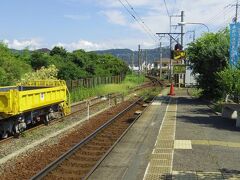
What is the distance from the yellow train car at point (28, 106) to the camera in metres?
16.4

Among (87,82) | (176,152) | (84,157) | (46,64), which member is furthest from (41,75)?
(176,152)

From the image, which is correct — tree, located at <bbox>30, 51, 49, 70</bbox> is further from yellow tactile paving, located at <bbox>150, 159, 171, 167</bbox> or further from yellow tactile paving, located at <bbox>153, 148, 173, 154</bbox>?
yellow tactile paving, located at <bbox>150, 159, 171, 167</bbox>

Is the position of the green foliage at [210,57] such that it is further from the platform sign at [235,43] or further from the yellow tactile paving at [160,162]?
the yellow tactile paving at [160,162]

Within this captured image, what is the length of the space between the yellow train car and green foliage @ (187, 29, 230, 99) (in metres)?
13.2

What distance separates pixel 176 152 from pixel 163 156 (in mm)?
769

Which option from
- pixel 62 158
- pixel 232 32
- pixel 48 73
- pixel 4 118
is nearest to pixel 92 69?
pixel 48 73

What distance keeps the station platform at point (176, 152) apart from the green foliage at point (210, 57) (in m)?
11.9

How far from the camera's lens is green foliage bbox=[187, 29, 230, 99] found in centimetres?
3325

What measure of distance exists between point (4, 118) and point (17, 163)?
160 inches

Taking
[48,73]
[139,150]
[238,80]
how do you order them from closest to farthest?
[139,150]
[238,80]
[48,73]

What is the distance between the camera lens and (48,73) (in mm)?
35656

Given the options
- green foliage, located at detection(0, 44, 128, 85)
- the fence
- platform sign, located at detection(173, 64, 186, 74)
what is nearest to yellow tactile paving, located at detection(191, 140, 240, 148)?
green foliage, located at detection(0, 44, 128, 85)

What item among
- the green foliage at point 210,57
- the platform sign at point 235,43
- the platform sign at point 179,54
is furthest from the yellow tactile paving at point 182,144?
the platform sign at point 179,54

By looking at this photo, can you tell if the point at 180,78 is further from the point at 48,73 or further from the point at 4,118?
the point at 4,118
